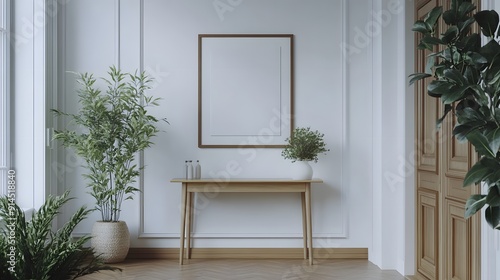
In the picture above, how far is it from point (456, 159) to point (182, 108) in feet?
9.35

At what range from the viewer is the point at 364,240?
19.0 feet

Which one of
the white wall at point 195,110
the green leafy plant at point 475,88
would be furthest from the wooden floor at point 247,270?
the green leafy plant at point 475,88

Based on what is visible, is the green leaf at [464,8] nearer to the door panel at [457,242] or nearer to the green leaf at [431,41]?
the green leaf at [431,41]

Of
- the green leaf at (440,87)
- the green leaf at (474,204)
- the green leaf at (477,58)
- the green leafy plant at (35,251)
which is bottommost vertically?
the green leafy plant at (35,251)

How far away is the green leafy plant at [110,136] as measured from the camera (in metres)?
5.33

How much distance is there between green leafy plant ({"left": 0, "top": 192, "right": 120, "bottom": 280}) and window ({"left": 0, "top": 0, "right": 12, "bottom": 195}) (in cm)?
360

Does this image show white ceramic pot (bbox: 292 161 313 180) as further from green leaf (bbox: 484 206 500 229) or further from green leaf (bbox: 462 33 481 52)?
green leaf (bbox: 484 206 500 229)

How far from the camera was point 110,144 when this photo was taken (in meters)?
5.38

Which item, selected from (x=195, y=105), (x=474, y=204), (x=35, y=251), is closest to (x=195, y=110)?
(x=195, y=105)

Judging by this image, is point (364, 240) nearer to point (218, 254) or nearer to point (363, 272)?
point (363, 272)

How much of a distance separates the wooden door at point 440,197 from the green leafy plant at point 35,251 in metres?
2.45

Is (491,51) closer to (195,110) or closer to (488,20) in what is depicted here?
(488,20)

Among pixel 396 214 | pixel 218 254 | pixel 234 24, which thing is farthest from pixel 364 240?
pixel 234 24

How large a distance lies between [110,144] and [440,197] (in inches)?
113
